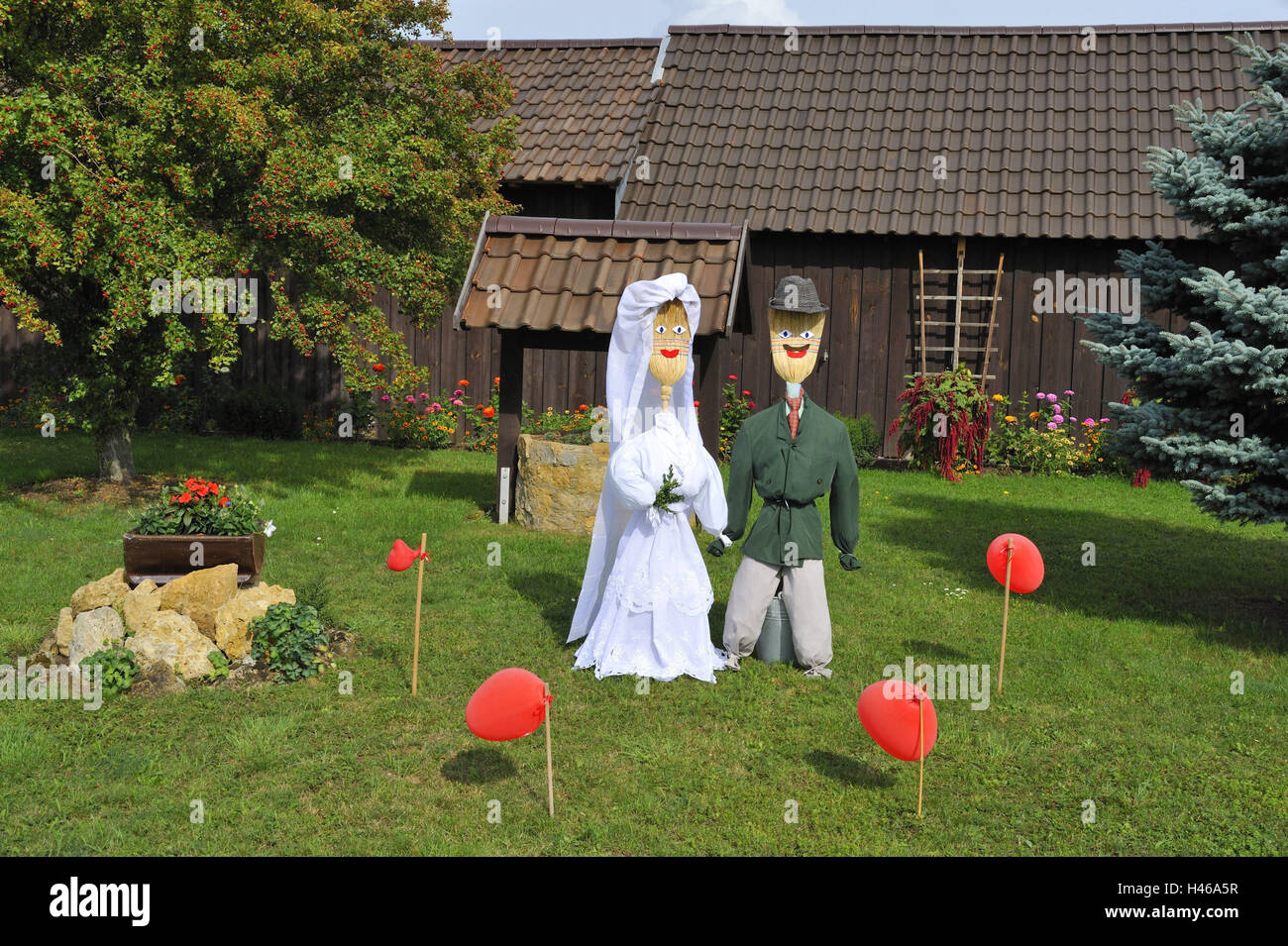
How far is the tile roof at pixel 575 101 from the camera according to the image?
14.5 meters

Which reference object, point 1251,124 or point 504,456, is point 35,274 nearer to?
point 504,456

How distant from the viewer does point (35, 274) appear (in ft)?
32.3

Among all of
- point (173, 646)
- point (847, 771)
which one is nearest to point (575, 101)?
point (173, 646)

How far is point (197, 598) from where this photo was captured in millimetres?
6309

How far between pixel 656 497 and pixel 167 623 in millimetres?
2653

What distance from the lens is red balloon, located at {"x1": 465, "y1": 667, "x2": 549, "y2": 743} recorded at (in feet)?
14.3

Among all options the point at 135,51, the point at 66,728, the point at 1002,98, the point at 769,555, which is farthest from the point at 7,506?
the point at 1002,98

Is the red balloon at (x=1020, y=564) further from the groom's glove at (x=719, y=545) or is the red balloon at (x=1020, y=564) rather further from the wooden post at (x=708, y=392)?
the wooden post at (x=708, y=392)

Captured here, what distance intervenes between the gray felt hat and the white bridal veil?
1.52 feet

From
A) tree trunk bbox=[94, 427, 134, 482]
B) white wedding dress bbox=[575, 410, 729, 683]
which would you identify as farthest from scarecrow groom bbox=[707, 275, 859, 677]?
tree trunk bbox=[94, 427, 134, 482]

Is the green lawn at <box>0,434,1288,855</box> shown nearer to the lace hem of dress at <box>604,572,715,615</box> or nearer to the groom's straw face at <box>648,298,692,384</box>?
the lace hem of dress at <box>604,572,715,615</box>

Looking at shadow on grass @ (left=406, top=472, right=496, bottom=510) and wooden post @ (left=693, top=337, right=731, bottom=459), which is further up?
wooden post @ (left=693, top=337, right=731, bottom=459)

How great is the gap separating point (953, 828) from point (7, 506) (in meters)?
8.71

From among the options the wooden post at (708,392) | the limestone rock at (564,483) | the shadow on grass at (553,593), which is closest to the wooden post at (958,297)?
the wooden post at (708,392)
